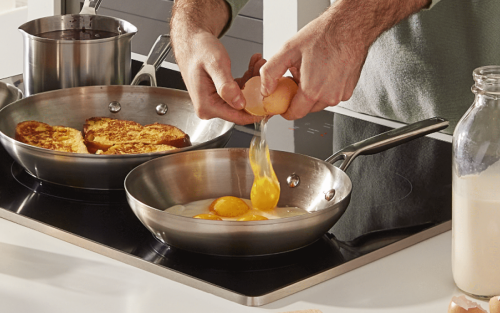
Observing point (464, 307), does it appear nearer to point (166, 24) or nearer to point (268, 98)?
point (268, 98)

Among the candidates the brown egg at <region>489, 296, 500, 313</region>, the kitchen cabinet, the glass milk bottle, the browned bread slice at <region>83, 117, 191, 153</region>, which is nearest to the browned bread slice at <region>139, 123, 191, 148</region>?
the browned bread slice at <region>83, 117, 191, 153</region>

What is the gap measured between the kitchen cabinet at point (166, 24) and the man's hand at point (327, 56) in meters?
2.44

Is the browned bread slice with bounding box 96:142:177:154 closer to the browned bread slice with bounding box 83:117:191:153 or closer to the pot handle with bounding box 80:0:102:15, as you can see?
the browned bread slice with bounding box 83:117:191:153

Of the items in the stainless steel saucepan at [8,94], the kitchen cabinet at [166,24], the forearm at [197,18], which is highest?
the forearm at [197,18]

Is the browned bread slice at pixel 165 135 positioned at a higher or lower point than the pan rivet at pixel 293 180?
lower

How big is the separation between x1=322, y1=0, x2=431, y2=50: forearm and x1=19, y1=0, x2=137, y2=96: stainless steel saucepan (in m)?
0.59

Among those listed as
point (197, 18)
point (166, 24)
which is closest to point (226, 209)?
point (197, 18)

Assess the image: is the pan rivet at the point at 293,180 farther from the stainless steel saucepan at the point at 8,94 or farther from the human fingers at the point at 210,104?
the stainless steel saucepan at the point at 8,94

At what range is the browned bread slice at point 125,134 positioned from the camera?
4.32ft

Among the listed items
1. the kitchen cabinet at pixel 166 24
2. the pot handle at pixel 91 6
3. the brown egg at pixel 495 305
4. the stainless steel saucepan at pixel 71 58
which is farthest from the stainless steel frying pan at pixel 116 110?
the kitchen cabinet at pixel 166 24

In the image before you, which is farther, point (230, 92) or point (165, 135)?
point (165, 135)

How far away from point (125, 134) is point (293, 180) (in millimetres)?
400

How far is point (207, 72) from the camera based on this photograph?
1146 mm

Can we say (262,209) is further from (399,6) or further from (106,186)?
(399,6)
